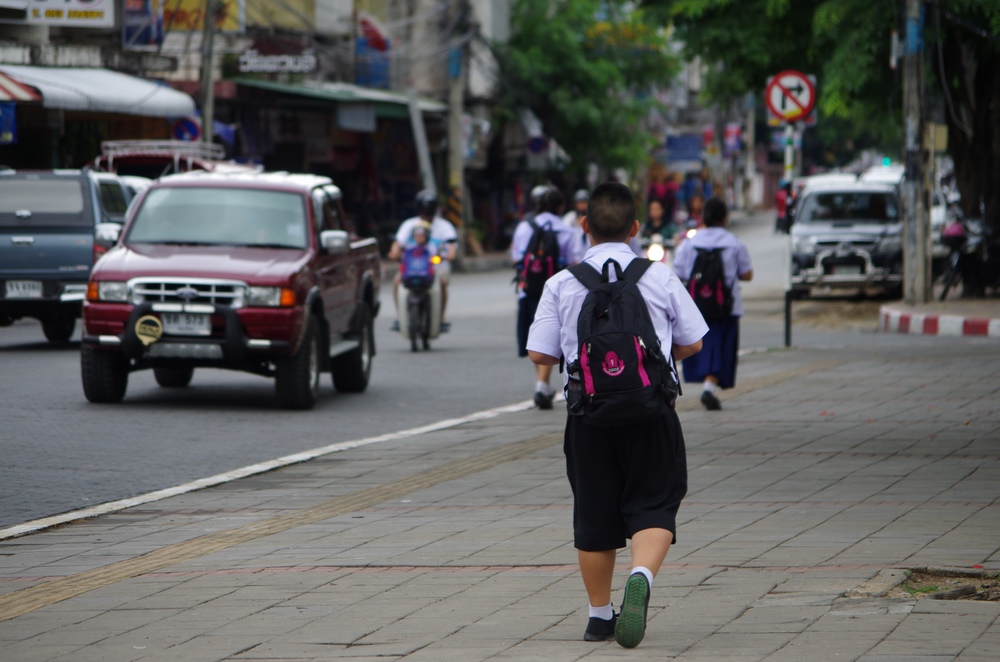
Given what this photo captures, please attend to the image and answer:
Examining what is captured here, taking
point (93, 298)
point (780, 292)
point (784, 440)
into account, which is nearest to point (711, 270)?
point (784, 440)

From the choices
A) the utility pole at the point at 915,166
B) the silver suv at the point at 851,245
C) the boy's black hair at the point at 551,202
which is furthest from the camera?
the silver suv at the point at 851,245

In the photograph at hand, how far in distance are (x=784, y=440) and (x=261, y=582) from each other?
5.16m

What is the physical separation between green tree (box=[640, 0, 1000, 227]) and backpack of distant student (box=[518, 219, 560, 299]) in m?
10.6

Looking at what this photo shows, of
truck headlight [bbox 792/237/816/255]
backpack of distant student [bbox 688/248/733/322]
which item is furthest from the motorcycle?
truck headlight [bbox 792/237/816/255]

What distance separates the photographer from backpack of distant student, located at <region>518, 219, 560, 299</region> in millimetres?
13383

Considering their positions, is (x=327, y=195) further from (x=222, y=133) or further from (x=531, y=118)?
(x=531, y=118)

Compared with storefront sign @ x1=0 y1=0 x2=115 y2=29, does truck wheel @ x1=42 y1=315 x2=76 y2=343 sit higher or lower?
lower

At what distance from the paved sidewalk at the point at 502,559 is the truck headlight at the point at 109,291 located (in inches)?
112

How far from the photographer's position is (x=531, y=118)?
4803cm

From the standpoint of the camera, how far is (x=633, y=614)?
509 cm

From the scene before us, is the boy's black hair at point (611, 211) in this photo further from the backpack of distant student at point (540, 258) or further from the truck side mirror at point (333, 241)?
the truck side mirror at point (333, 241)

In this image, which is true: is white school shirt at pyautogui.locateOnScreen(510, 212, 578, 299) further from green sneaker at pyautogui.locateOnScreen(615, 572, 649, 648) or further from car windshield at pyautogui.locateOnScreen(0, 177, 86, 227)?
green sneaker at pyautogui.locateOnScreen(615, 572, 649, 648)

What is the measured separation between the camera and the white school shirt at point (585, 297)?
5367 millimetres

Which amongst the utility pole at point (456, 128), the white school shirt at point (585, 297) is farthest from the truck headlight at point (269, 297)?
the utility pole at point (456, 128)
